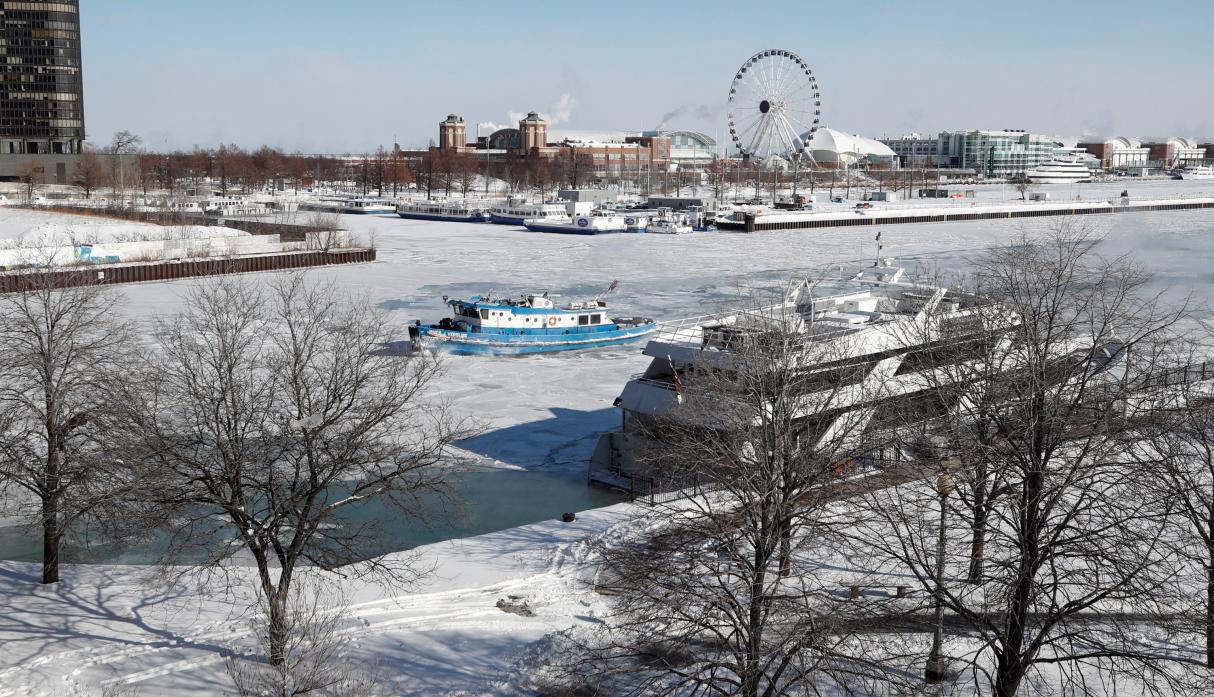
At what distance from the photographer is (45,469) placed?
14.4 m

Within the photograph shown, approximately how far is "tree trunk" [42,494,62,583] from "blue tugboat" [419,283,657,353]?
62.3 feet

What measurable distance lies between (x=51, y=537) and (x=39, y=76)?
12030 cm

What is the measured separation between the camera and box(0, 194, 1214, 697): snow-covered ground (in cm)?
1208

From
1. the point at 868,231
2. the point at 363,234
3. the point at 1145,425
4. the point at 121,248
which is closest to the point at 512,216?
the point at 363,234

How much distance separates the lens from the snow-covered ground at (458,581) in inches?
476

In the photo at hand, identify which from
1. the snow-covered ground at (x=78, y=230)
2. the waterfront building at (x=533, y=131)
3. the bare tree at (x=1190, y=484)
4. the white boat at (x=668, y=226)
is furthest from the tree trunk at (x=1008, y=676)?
the waterfront building at (x=533, y=131)

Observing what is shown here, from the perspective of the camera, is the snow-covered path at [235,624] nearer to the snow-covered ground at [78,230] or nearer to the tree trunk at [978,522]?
the tree trunk at [978,522]

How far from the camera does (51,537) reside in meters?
14.2

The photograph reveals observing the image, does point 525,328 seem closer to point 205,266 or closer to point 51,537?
point 51,537

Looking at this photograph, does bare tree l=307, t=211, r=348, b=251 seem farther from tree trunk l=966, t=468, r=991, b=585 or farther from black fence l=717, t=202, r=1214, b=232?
tree trunk l=966, t=468, r=991, b=585

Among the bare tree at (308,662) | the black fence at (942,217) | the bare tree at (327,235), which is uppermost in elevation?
the black fence at (942,217)

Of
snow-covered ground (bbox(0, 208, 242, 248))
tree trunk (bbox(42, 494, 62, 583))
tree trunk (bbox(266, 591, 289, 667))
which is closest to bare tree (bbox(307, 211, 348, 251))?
snow-covered ground (bbox(0, 208, 242, 248))

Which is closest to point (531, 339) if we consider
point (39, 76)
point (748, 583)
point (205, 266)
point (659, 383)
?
point (659, 383)

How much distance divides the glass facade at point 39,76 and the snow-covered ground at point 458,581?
82781 millimetres
